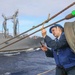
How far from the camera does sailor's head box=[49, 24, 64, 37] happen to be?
19.0 ft

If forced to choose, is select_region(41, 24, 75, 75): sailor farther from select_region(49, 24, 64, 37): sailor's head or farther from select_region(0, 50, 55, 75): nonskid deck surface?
select_region(0, 50, 55, 75): nonskid deck surface

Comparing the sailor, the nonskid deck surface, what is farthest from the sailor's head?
the nonskid deck surface

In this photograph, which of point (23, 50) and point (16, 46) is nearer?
point (16, 46)

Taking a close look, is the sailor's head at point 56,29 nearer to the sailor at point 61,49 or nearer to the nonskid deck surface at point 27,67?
the sailor at point 61,49

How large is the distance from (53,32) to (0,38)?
71.3 meters

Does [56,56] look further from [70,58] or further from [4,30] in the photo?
[4,30]

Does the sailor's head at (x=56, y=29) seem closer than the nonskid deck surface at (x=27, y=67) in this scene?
Yes

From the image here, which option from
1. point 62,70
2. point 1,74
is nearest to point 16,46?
point 1,74

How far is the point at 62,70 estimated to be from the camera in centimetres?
604

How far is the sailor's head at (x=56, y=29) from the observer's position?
5781 millimetres

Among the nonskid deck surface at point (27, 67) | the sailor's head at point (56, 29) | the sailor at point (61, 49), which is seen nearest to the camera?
the sailor at point (61, 49)

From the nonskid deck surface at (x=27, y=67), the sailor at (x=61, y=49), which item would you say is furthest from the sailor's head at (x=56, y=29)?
the nonskid deck surface at (x=27, y=67)

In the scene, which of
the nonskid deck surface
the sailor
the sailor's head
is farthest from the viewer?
the nonskid deck surface

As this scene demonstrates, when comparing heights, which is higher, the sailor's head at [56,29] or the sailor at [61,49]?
the sailor's head at [56,29]
